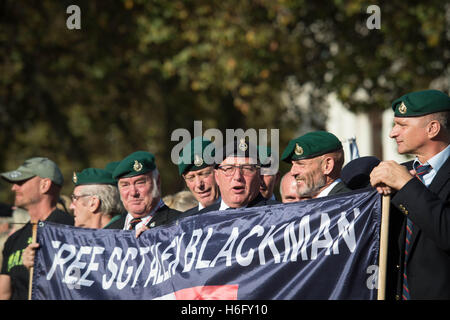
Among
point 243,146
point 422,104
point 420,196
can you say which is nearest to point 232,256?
point 243,146

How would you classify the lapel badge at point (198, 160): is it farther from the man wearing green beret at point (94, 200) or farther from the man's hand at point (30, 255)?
the man's hand at point (30, 255)

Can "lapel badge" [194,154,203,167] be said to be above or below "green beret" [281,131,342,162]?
below

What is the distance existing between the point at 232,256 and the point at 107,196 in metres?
1.97

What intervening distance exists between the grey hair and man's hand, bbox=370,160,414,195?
296cm

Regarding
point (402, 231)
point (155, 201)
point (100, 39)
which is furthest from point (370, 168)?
point (100, 39)

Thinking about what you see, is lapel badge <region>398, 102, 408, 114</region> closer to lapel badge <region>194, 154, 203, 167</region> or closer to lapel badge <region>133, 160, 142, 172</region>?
lapel badge <region>194, 154, 203, 167</region>

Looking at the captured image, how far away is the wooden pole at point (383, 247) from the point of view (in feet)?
12.7

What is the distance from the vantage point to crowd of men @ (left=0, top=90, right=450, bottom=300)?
380cm

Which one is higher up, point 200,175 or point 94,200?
point 200,175

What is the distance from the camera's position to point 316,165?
16.2 ft

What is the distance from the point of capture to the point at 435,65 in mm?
12055

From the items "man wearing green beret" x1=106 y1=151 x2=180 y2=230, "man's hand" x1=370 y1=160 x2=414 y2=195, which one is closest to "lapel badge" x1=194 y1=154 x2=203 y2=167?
"man wearing green beret" x1=106 y1=151 x2=180 y2=230

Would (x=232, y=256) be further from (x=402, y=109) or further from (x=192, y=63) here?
(x=192, y=63)

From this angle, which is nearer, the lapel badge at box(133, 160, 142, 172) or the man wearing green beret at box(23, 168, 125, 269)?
the lapel badge at box(133, 160, 142, 172)
